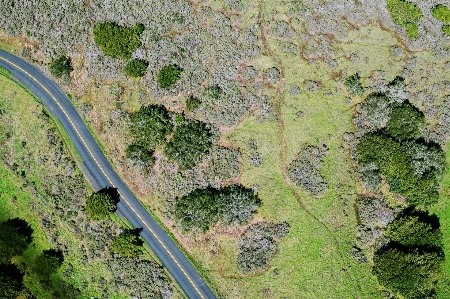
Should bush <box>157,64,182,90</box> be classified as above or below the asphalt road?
above

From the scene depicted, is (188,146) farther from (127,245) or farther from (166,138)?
(127,245)

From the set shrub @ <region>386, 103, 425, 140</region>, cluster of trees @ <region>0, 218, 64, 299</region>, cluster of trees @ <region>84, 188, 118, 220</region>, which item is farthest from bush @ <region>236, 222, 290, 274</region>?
cluster of trees @ <region>0, 218, 64, 299</region>

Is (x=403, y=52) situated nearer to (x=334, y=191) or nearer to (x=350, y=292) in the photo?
(x=334, y=191)

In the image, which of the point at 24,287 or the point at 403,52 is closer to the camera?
the point at 24,287

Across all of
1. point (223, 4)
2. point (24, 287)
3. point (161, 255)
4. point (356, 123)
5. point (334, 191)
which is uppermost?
point (223, 4)

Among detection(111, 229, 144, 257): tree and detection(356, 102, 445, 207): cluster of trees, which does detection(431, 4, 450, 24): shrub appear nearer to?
detection(356, 102, 445, 207): cluster of trees

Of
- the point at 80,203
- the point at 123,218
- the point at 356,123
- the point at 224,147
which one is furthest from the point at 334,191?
the point at 80,203

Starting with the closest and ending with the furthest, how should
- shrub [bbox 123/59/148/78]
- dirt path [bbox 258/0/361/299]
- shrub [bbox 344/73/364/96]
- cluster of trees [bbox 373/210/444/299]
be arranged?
cluster of trees [bbox 373/210/444/299] < dirt path [bbox 258/0/361/299] < shrub [bbox 344/73/364/96] < shrub [bbox 123/59/148/78]
